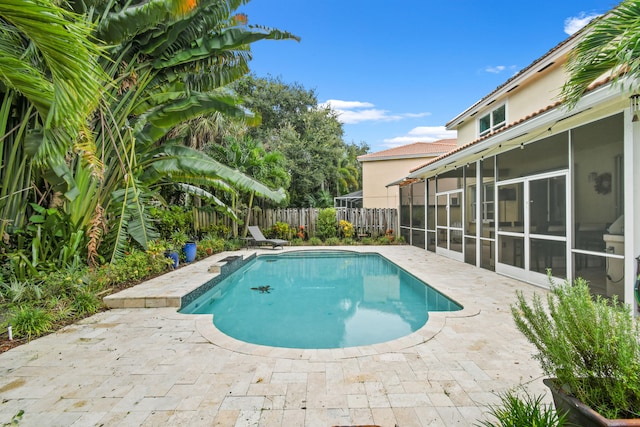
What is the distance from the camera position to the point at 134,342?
12.6 feet

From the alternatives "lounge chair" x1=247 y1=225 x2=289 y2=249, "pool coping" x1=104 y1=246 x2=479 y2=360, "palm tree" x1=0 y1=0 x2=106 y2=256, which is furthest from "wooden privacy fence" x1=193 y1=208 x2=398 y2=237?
"palm tree" x1=0 y1=0 x2=106 y2=256

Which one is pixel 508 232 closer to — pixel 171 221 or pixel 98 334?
pixel 98 334

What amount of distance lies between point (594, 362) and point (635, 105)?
422 centimetres

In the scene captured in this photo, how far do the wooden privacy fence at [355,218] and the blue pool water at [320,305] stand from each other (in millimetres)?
5129

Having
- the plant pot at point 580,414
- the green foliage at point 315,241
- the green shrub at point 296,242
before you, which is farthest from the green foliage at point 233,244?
the plant pot at point 580,414

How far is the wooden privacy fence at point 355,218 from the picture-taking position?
15.2 meters

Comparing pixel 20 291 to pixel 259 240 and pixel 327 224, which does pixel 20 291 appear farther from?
pixel 327 224

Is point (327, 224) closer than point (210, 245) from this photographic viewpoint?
No

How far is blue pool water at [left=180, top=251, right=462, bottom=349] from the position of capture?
4809mm

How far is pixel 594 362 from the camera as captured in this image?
1.71 meters

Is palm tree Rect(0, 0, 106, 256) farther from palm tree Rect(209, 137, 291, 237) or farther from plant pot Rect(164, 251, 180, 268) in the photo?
palm tree Rect(209, 137, 291, 237)

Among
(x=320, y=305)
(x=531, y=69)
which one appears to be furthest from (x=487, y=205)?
(x=320, y=305)

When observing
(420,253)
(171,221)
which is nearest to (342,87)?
(420,253)

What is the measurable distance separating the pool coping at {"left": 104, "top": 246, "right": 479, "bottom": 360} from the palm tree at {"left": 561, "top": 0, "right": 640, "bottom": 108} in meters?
3.16
